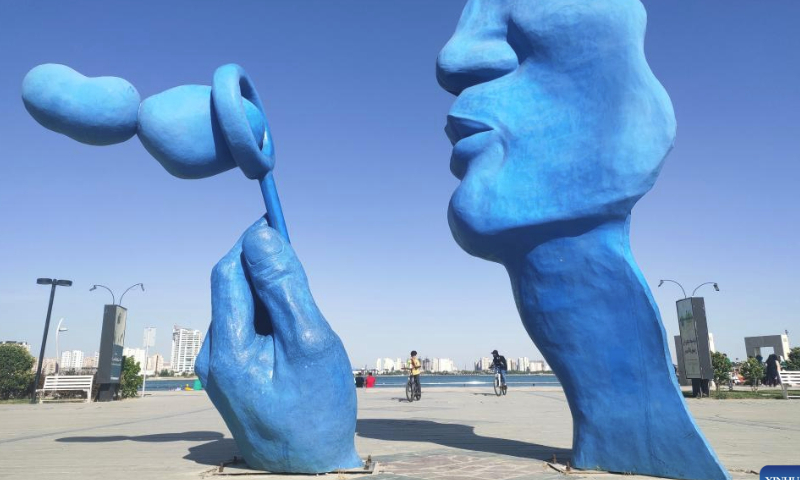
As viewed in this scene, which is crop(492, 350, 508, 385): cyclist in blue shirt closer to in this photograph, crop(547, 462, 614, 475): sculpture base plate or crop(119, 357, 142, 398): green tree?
crop(547, 462, 614, 475): sculpture base plate

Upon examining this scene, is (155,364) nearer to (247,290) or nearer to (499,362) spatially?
(499,362)

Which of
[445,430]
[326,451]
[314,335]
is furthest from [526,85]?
[445,430]

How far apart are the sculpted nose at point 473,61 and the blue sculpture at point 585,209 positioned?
178 millimetres

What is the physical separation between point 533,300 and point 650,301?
122 centimetres

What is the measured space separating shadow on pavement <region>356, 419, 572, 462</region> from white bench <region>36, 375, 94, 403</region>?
12.7m

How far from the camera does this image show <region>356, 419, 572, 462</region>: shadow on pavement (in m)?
7.05

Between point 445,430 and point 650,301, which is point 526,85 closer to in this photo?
point 650,301

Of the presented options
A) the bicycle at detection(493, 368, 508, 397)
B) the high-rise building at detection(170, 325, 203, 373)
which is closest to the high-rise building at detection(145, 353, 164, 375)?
the high-rise building at detection(170, 325, 203, 373)

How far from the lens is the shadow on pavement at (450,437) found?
7047 millimetres

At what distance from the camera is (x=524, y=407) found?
14383 mm

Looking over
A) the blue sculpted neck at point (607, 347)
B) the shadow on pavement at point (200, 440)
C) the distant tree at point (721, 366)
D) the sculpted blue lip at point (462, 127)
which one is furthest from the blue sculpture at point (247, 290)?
the distant tree at point (721, 366)

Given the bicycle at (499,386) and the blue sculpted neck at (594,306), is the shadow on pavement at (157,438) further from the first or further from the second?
the bicycle at (499,386)

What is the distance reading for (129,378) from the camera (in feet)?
69.8

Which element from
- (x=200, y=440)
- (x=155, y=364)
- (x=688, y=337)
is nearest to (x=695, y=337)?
(x=688, y=337)
